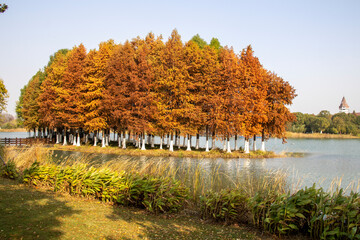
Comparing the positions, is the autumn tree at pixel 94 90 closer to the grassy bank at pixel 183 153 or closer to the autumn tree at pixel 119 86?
the autumn tree at pixel 119 86

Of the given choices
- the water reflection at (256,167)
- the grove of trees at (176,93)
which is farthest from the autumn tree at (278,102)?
the water reflection at (256,167)

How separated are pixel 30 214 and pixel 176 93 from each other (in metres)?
29.8

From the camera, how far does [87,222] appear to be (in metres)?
7.29

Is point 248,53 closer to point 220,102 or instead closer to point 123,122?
point 220,102

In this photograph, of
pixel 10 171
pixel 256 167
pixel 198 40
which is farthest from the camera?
pixel 198 40

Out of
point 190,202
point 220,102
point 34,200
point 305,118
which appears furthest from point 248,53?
point 305,118

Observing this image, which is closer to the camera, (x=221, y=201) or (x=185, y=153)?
(x=221, y=201)

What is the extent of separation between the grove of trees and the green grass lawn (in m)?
26.7

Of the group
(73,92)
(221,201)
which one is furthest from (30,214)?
(73,92)

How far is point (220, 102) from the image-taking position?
36000mm

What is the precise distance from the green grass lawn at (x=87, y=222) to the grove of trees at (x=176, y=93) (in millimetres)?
26676

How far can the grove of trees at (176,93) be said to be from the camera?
3634cm

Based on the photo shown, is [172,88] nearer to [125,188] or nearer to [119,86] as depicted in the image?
[119,86]

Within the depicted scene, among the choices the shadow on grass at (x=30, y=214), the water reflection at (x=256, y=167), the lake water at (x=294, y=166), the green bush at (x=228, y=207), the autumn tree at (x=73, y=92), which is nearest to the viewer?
the shadow on grass at (x=30, y=214)
